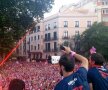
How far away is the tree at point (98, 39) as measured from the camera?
A: 2731 inches

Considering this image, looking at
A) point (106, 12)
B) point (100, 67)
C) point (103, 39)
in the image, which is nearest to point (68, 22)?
point (106, 12)

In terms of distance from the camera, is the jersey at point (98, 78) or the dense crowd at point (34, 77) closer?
the jersey at point (98, 78)

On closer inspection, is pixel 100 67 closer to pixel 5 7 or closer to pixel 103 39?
pixel 5 7

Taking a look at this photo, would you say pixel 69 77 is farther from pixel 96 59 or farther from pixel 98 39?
pixel 98 39

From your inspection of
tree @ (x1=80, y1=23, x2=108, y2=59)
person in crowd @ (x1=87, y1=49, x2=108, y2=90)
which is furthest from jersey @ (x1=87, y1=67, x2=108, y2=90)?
tree @ (x1=80, y1=23, x2=108, y2=59)

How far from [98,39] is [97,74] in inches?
2524

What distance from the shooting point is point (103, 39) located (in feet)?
229

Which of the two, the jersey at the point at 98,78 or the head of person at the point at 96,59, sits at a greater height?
the head of person at the point at 96,59

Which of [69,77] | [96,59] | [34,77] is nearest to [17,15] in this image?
[34,77]

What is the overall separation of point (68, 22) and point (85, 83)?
78.0 m

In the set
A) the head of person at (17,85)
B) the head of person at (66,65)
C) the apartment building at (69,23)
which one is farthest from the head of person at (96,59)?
the apartment building at (69,23)

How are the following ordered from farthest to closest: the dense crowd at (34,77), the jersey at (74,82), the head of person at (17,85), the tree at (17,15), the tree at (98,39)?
the tree at (98,39)
the tree at (17,15)
the dense crowd at (34,77)
the head of person at (17,85)
the jersey at (74,82)

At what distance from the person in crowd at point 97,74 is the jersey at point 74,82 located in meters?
0.46

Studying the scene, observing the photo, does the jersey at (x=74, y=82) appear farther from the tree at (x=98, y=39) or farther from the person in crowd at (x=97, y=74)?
the tree at (x=98, y=39)
